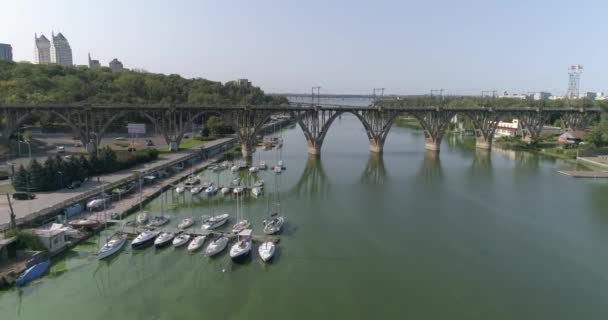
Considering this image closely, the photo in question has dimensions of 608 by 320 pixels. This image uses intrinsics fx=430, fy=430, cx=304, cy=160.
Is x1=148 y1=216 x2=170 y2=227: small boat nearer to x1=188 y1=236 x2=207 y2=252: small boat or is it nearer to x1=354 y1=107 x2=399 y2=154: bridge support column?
x1=188 y1=236 x2=207 y2=252: small boat

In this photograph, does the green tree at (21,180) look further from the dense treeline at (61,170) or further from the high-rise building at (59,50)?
the high-rise building at (59,50)

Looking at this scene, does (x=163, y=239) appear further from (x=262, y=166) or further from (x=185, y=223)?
(x=262, y=166)

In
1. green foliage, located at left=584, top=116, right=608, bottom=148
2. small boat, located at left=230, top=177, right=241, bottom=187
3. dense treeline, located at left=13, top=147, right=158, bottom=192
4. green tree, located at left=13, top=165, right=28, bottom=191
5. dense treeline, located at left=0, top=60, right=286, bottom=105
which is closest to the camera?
green tree, located at left=13, top=165, right=28, bottom=191

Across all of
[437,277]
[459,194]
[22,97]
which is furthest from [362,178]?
[22,97]

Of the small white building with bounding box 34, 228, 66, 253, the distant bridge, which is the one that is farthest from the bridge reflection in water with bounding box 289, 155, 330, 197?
the small white building with bounding box 34, 228, 66, 253

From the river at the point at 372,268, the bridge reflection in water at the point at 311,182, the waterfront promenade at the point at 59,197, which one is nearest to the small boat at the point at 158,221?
the river at the point at 372,268

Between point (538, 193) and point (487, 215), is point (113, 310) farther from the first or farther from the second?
point (538, 193)

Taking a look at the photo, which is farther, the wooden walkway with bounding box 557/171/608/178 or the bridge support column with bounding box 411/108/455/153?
the bridge support column with bounding box 411/108/455/153

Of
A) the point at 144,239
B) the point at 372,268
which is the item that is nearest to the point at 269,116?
the point at 144,239
